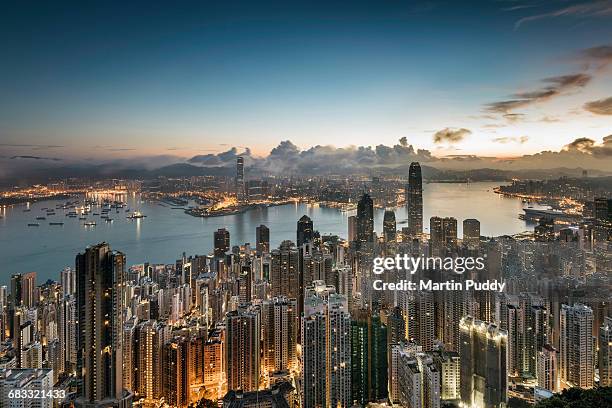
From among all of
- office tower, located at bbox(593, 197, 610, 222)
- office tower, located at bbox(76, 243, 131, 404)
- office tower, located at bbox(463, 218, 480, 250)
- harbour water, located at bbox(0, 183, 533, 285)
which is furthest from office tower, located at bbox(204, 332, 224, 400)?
office tower, located at bbox(593, 197, 610, 222)

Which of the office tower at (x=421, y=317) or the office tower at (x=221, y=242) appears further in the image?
the office tower at (x=221, y=242)

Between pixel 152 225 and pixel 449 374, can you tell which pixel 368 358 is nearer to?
pixel 449 374

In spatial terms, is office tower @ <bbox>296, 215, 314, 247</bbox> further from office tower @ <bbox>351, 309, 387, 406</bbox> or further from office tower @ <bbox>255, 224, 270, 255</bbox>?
office tower @ <bbox>351, 309, 387, 406</bbox>

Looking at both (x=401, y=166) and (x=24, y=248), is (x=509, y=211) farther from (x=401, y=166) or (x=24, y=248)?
(x=24, y=248)

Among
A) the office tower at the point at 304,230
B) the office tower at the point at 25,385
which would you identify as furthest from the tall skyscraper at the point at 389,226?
the office tower at the point at 25,385

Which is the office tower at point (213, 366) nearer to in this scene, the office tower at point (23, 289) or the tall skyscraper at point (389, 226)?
the office tower at point (23, 289)
